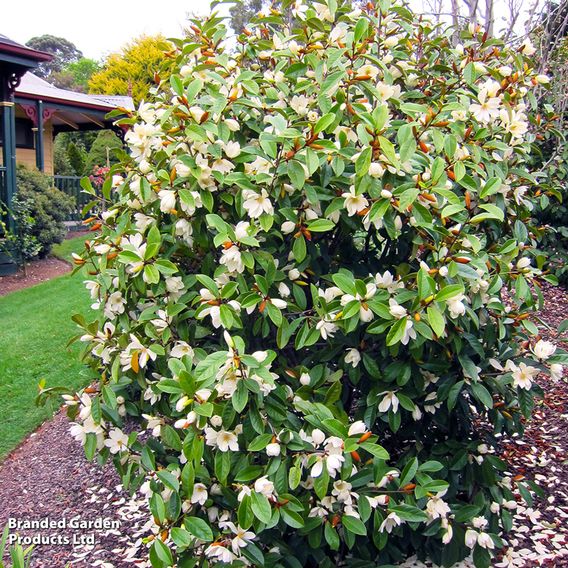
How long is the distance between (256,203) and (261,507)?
3.13ft

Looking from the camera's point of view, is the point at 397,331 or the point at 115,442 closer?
the point at 397,331

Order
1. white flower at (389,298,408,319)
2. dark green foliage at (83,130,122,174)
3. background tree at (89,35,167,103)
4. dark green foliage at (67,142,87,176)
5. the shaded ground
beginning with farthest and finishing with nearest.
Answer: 1. background tree at (89,35,167,103)
2. dark green foliage at (67,142,87,176)
3. dark green foliage at (83,130,122,174)
4. the shaded ground
5. white flower at (389,298,408,319)

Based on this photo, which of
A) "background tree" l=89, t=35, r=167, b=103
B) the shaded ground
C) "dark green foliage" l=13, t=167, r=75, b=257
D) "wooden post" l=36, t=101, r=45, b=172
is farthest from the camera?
"background tree" l=89, t=35, r=167, b=103

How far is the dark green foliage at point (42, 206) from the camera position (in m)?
9.31

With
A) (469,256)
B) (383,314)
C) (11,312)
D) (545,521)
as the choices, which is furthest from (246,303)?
(11,312)

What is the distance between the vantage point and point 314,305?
197 centimetres

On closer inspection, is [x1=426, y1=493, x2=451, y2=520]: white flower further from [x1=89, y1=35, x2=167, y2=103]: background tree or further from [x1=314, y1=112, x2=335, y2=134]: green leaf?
[x1=89, y1=35, x2=167, y2=103]: background tree

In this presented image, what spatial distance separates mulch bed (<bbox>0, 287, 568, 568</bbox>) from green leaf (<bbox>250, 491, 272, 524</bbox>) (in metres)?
0.68

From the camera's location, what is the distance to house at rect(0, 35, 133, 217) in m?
8.94

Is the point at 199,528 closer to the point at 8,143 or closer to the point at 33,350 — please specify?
the point at 33,350

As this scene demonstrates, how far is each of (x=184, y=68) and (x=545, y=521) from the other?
2.57 meters

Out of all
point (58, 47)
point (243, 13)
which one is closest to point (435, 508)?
point (243, 13)

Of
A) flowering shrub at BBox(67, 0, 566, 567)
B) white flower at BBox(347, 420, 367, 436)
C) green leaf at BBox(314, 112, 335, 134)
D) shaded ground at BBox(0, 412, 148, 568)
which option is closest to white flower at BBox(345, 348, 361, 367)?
flowering shrub at BBox(67, 0, 566, 567)

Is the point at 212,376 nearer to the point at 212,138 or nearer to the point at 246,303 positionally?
the point at 246,303
